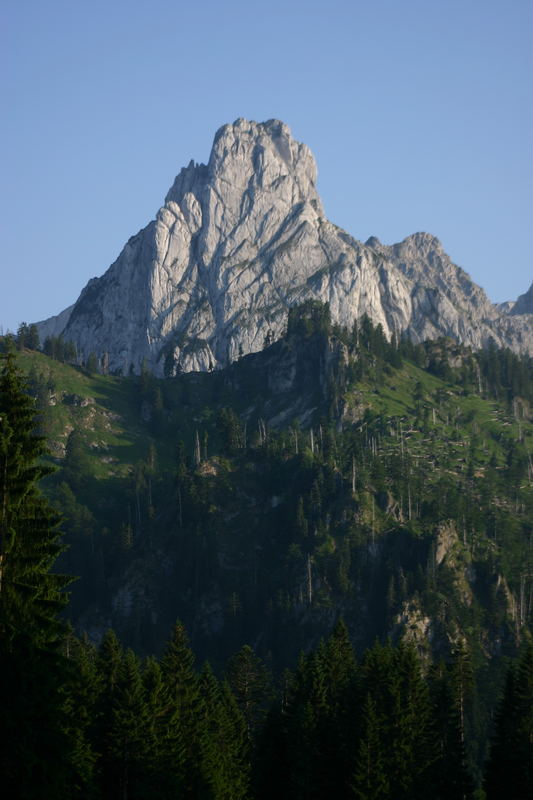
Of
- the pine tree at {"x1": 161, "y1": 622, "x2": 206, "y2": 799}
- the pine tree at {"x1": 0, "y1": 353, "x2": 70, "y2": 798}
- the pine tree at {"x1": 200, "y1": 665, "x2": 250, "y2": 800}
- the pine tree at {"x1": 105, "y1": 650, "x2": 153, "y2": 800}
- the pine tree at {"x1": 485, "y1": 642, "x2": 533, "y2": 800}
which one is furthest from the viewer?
the pine tree at {"x1": 200, "y1": 665, "x2": 250, "y2": 800}

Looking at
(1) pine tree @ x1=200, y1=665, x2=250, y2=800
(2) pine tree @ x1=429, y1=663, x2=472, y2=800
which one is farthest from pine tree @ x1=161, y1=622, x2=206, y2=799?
(2) pine tree @ x1=429, y1=663, x2=472, y2=800

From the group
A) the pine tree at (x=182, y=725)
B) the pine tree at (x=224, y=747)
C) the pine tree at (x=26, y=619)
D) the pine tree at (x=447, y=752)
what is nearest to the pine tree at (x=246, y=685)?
the pine tree at (x=224, y=747)

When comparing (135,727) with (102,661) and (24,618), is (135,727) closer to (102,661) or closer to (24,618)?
(102,661)

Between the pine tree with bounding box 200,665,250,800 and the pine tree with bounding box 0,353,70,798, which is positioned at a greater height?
the pine tree with bounding box 0,353,70,798

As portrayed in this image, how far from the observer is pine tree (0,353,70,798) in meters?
46.9

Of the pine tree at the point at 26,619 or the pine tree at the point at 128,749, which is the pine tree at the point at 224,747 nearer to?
the pine tree at the point at 128,749

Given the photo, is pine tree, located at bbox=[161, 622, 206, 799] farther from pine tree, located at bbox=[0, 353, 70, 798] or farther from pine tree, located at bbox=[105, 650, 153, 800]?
pine tree, located at bbox=[0, 353, 70, 798]

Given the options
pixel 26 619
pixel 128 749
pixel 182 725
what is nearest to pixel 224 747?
pixel 182 725

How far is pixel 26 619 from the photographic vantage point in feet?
164

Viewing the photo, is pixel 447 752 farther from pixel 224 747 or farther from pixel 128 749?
pixel 128 749

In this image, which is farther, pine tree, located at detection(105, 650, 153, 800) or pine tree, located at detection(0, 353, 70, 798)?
pine tree, located at detection(105, 650, 153, 800)

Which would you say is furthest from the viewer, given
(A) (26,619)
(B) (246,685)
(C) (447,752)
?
(B) (246,685)

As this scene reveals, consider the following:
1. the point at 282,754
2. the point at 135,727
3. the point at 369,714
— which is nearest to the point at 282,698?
the point at 282,754

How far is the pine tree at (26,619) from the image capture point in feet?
154
